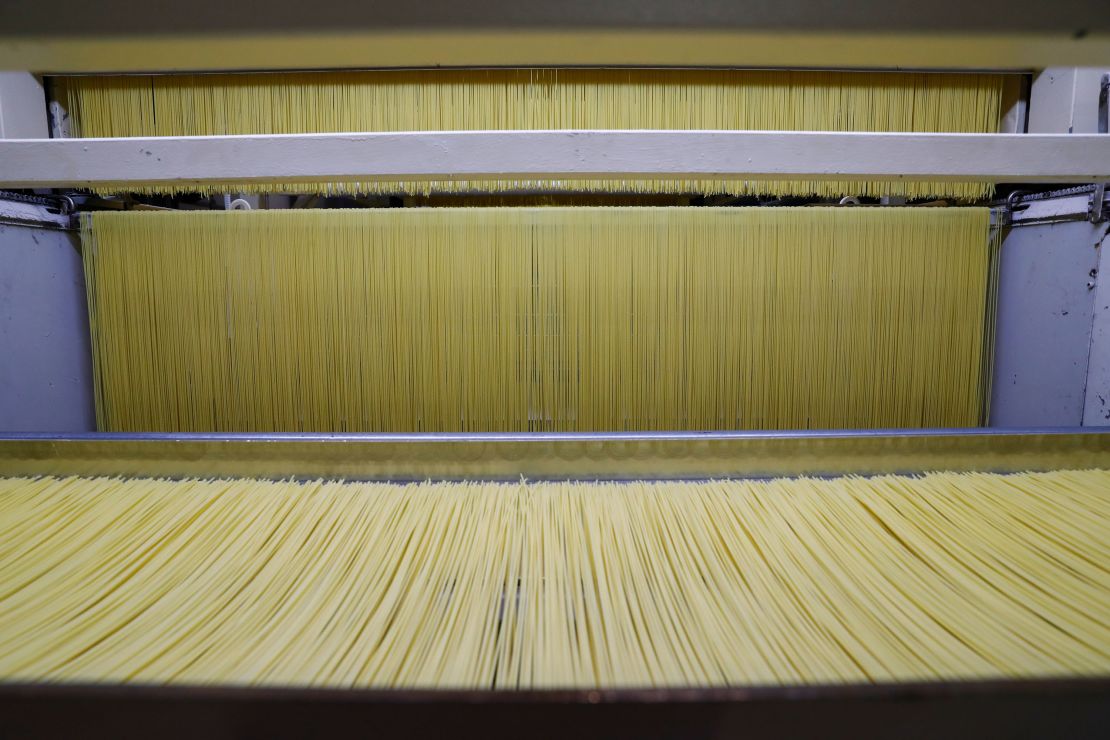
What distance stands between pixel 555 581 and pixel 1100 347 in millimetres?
1699

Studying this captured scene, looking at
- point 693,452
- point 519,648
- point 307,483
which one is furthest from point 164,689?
point 693,452

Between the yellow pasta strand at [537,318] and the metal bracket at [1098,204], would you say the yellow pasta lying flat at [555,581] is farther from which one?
the metal bracket at [1098,204]

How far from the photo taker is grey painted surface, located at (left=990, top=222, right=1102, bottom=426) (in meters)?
1.37

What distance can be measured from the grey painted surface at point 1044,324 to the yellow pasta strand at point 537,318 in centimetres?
10

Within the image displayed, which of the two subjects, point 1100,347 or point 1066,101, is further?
point 1100,347

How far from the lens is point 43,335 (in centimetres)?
145

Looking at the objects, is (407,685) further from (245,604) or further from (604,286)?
(604,286)

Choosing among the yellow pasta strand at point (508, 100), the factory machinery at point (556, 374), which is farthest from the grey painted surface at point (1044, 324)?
the yellow pasta strand at point (508, 100)

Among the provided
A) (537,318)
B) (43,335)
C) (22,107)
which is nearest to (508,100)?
(537,318)

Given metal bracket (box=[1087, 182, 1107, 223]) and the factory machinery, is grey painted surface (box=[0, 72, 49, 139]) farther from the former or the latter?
metal bracket (box=[1087, 182, 1107, 223])

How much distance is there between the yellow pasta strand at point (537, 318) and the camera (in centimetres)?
148

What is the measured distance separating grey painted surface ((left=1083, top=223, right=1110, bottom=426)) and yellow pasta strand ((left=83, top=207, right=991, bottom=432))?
0.79ft

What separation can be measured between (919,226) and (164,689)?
1898 mm

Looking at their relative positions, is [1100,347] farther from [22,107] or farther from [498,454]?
[22,107]
